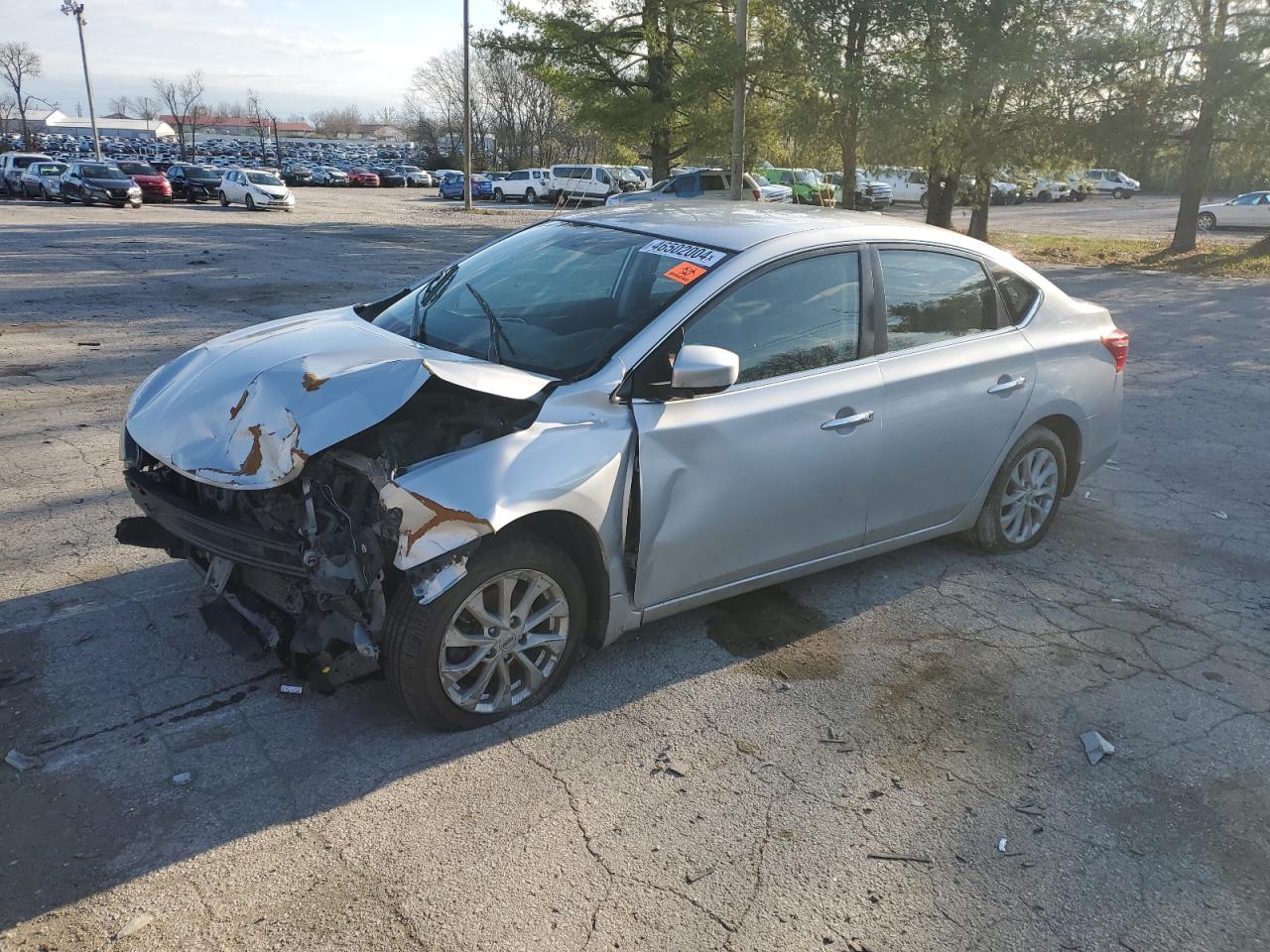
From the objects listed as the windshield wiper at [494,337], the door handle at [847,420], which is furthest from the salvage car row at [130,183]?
the door handle at [847,420]

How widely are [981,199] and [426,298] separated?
75.6ft

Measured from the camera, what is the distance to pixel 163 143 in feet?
384

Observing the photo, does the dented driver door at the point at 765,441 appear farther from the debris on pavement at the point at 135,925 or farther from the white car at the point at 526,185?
the white car at the point at 526,185

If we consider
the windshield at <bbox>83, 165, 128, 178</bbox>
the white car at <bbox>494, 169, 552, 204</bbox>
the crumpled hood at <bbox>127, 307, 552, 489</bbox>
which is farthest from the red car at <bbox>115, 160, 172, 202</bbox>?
the crumpled hood at <bbox>127, 307, 552, 489</bbox>

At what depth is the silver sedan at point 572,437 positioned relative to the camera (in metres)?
3.26

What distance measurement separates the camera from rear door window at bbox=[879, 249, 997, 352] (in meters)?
4.46

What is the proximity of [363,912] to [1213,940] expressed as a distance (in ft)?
7.71

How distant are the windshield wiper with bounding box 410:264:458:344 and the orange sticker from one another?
1.08m

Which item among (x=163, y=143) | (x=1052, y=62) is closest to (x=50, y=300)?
(x=1052, y=62)

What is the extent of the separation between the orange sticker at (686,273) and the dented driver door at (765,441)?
142mm

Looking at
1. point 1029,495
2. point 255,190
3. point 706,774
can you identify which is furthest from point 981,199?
point 255,190

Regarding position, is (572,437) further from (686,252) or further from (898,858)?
(898,858)

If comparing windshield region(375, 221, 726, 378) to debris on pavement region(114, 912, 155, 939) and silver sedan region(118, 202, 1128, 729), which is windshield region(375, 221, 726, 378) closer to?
silver sedan region(118, 202, 1128, 729)

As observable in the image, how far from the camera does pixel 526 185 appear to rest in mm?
50750
